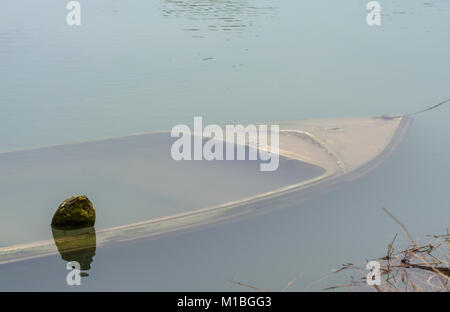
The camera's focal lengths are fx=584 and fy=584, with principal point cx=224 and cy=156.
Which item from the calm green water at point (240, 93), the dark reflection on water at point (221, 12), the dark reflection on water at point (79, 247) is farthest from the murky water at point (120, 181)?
the dark reflection on water at point (221, 12)

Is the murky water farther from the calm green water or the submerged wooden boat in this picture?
the calm green water

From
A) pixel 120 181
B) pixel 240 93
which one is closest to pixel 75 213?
pixel 120 181

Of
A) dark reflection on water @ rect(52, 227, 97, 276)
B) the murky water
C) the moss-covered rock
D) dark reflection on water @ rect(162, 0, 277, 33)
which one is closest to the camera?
dark reflection on water @ rect(52, 227, 97, 276)

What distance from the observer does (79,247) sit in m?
2.82

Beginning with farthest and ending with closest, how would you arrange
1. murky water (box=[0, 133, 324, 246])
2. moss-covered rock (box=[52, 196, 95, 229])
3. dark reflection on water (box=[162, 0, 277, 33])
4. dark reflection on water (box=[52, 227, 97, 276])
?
1. dark reflection on water (box=[162, 0, 277, 33])
2. murky water (box=[0, 133, 324, 246])
3. moss-covered rock (box=[52, 196, 95, 229])
4. dark reflection on water (box=[52, 227, 97, 276])

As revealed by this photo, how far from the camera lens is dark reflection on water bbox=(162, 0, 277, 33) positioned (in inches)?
347

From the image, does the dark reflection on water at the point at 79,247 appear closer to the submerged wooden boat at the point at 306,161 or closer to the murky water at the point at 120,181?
the submerged wooden boat at the point at 306,161

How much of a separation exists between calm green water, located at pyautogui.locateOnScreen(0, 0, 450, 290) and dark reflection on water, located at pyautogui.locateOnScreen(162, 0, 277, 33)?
0.10 feet

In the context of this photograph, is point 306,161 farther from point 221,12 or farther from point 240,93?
point 221,12

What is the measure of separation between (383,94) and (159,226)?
3.60 metres

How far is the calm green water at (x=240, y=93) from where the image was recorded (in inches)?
111

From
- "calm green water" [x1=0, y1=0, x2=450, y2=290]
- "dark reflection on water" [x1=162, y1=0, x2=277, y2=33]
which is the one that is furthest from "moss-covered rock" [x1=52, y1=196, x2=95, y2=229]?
"dark reflection on water" [x1=162, y1=0, x2=277, y2=33]

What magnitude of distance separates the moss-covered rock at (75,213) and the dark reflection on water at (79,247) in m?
0.10

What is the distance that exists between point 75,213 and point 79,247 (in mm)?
229
